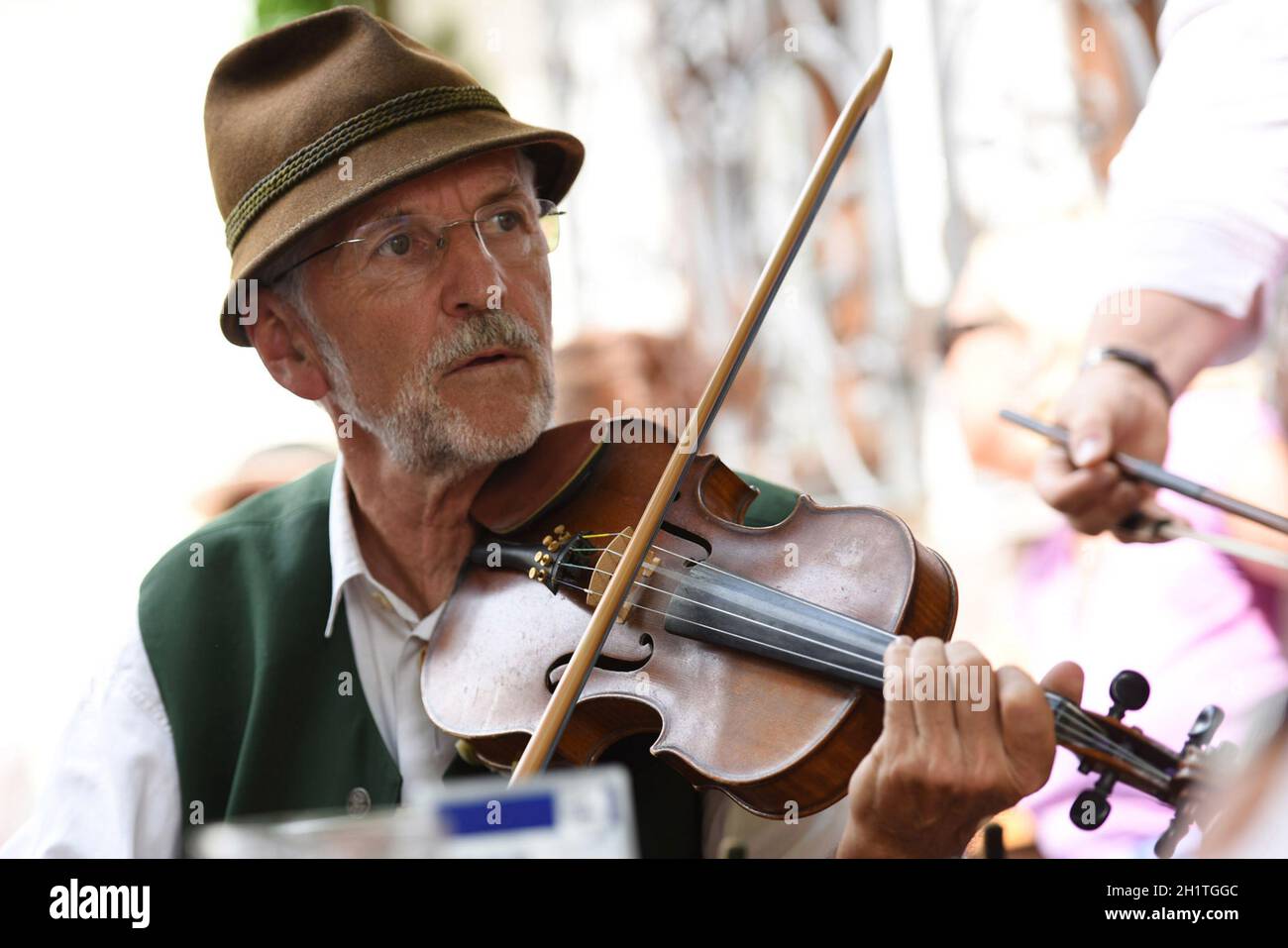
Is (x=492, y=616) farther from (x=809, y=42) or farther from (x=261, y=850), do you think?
(x=809, y=42)

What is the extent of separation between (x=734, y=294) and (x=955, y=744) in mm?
2169

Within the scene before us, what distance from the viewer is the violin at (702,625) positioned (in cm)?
99

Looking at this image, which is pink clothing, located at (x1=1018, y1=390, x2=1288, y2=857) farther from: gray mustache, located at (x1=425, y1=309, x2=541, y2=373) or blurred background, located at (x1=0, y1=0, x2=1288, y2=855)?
gray mustache, located at (x1=425, y1=309, x2=541, y2=373)

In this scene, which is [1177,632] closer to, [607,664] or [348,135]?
[607,664]

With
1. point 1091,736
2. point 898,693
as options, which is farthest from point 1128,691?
point 898,693

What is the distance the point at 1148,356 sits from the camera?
113 cm

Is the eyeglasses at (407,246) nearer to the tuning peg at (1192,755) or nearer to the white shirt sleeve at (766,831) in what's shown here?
the white shirt sleeve at (766,831)

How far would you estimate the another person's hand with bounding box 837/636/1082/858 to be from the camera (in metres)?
0.92

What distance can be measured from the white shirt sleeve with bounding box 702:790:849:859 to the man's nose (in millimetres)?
547

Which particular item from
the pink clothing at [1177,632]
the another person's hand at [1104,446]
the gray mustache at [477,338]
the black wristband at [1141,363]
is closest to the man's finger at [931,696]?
the another person's hand at [1104,446]

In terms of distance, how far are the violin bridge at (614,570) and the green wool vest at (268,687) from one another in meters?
0.20

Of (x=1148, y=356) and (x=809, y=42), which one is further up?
(x=809, y=42)

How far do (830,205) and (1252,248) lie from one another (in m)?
1.62
